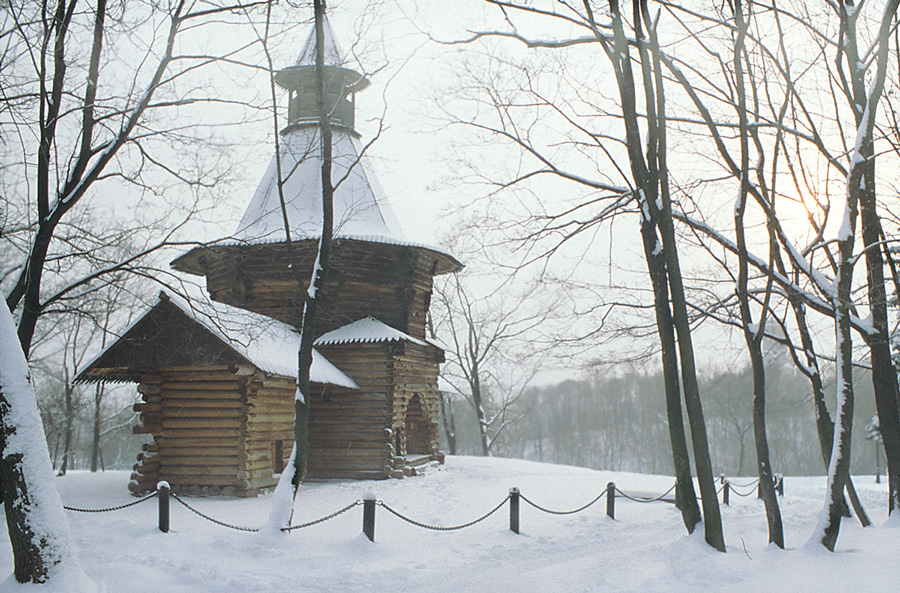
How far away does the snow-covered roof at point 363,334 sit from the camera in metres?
16.6

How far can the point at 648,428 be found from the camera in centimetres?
5622

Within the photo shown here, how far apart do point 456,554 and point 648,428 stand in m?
50.9

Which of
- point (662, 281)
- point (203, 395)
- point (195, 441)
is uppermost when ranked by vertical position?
point (662, 281)

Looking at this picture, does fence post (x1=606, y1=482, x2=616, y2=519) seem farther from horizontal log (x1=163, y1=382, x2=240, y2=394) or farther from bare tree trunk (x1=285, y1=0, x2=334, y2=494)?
horizontal log (x1=163, y1=382, x2=240, y2=394)

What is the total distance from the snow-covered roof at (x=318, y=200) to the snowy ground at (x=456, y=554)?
25.7 feet

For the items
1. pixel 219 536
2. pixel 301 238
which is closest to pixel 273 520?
pixel 219 536

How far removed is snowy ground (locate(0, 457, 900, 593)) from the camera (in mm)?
6918

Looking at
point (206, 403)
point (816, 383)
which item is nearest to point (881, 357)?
point (816, 383)

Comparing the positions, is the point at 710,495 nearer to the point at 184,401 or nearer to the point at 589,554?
the point at 589,554

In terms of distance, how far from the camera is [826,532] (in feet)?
25.2

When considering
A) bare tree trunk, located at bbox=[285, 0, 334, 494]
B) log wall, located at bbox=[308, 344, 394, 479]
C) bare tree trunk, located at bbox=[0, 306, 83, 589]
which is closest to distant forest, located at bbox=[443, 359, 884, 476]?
log wall, located at bbox=[308, 344, 394, 479]

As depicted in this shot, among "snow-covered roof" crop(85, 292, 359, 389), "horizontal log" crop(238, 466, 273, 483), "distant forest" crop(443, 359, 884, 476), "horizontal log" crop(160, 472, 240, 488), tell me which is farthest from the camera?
"distant forest" crop(443, 359, 884, 476)

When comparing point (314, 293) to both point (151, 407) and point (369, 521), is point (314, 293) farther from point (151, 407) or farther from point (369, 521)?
point (151, 407)

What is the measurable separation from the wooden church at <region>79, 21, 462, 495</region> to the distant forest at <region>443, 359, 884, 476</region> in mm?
25697
